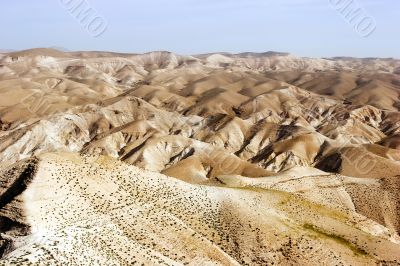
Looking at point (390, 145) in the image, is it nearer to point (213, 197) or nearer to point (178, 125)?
point (178, 125)

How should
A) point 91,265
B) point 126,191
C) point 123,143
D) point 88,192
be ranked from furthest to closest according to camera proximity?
point 123,143, point 126,191, point 88,192, point 91,265

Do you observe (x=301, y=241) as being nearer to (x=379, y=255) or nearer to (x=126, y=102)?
(x=379, y=255)

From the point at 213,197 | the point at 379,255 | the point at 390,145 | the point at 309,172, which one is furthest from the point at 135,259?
the point at 390,145

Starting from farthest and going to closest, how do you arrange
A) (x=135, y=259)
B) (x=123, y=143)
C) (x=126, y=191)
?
(x=123, y=143), (x=126, y=191), (x=135, y=259)

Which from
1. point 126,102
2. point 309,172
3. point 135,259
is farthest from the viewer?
point 126,102

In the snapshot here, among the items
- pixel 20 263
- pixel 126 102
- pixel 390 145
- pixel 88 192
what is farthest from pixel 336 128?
pixel 20 263

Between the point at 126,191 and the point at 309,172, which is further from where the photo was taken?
the point at 309,172

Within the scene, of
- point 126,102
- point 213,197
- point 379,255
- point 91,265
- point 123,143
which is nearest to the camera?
point 91,265

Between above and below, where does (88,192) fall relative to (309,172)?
above

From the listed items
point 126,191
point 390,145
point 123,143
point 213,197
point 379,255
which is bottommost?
point 390,145
